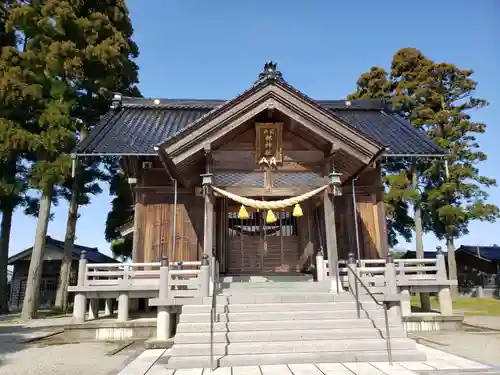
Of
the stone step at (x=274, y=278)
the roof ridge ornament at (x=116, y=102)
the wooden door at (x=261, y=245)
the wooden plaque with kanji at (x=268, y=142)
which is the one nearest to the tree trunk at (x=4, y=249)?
the roof ridge ornament at (x=116, y=102)

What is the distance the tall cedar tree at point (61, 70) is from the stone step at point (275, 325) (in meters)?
13.6

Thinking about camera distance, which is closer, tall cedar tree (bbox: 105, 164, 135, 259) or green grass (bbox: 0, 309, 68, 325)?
green grass (bbox: 0, 309, 68, 325)

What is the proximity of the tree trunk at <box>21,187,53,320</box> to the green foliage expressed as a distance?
20655 millimetres

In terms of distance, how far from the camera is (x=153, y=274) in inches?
473

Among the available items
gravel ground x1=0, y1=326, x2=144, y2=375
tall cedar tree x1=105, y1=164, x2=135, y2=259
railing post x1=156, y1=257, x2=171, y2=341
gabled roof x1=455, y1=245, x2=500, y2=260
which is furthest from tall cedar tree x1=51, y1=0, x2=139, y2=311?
gabled roof x1=455, y1=245, x2=500, y2=260

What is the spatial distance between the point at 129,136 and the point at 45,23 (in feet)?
31.2

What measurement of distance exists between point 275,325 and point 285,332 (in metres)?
0.31

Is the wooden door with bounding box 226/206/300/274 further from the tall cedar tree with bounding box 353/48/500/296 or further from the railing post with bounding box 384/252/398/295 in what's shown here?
the tall cedar tree with bounding box 353/48/500/296

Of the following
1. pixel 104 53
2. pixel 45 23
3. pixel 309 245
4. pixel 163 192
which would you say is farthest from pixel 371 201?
pixel 45 23

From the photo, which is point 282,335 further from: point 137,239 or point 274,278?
point 137,239

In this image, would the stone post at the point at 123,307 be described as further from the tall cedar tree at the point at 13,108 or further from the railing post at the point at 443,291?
the tall cedar tree at the point at 13,108

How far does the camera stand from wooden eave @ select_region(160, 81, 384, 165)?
1038 cm

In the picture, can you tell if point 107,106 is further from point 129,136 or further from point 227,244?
point 227,244

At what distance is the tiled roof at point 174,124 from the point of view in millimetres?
13453
